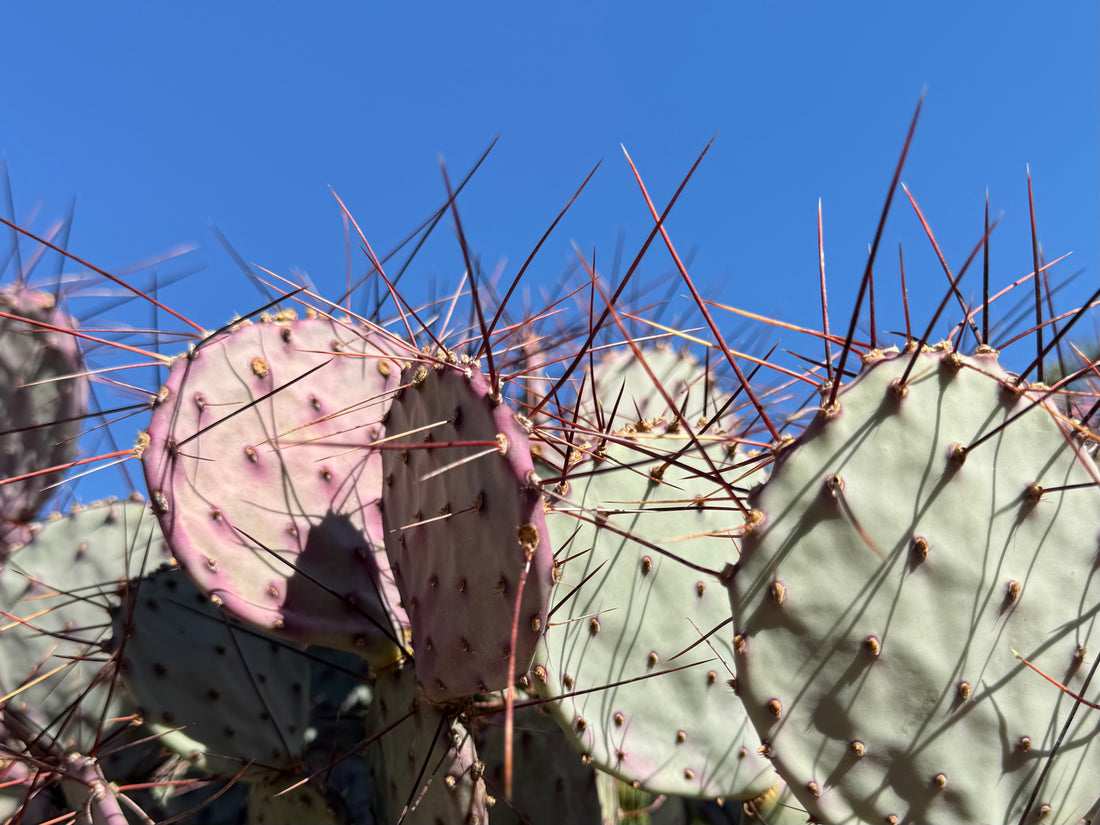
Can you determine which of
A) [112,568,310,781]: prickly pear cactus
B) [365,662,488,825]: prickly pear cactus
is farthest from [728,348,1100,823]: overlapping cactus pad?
[112,568,310,781]: prickly pear cactus

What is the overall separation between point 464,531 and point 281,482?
514 millimetres

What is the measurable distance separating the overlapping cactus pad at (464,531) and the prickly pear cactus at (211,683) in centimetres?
52

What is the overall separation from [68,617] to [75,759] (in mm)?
827

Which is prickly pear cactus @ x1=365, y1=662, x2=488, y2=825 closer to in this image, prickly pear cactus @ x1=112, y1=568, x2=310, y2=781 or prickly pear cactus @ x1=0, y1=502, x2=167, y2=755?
prickly pear cactus @ x1=112, y1=568, x2=310, y2=781

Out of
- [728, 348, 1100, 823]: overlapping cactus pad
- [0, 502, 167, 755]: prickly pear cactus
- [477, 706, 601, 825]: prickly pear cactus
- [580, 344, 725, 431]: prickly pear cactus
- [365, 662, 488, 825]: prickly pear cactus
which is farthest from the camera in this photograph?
[580, 344, 725, 431]: prickly pear cactus

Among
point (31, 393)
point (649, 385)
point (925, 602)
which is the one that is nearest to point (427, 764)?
point (925, 602)

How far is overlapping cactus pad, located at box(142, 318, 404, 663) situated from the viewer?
54.9 inches

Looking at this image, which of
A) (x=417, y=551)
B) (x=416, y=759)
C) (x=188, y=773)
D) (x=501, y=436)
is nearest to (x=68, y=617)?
(x=188, y=773)

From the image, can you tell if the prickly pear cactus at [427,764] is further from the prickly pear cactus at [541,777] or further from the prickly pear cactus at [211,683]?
the prickly pear cactus at [211,683]

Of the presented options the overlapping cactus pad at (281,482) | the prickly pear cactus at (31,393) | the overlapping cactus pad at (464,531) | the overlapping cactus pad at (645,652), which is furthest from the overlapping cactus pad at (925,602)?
the prickly pear cactus at (31,393)

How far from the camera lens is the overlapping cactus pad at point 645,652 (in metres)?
1.38

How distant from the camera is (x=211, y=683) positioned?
5.52 feet

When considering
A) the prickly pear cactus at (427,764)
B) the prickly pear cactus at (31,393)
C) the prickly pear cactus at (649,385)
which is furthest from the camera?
the prickly pear cactus at (31,393)

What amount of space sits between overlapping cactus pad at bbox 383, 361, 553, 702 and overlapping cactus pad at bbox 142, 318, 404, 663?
17cm
